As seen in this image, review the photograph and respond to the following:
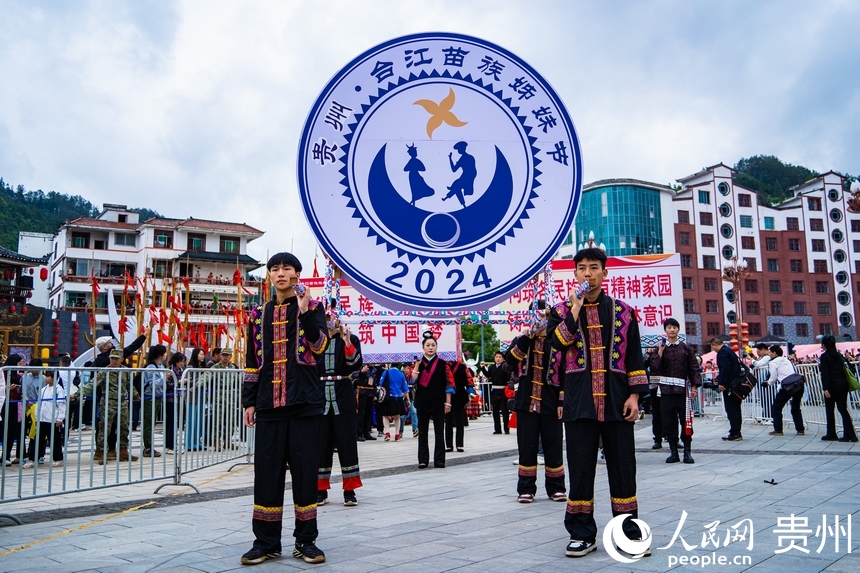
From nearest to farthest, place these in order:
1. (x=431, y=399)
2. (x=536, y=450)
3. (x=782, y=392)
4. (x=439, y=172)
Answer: (x=536, y=450)
(x=439, y=172)
(x=431, y=399)
(x=782, y=392)

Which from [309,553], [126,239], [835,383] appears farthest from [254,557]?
[126,239]

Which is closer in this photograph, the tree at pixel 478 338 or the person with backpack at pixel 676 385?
the person with backpack at pixel 676 385

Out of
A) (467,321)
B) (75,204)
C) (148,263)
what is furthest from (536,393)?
(75,204)

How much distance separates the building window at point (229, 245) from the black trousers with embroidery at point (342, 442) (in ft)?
166

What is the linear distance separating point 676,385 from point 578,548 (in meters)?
5.65

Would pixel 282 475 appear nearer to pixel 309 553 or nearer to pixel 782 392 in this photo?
pixel 309 553

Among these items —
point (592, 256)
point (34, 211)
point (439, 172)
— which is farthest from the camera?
point (34, 211)

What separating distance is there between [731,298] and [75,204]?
74404 millimetres

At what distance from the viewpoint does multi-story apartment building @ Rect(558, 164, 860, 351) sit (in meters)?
61.2

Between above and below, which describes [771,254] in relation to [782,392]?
above

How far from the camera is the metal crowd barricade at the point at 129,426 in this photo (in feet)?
22.4

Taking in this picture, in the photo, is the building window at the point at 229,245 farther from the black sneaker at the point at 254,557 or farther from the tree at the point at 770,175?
the tree at the point at 770,175

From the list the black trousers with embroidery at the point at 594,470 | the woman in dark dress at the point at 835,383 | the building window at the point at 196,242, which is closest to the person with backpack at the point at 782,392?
the woman in dark dress at the point at 835,383

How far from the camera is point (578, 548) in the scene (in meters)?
4.09
